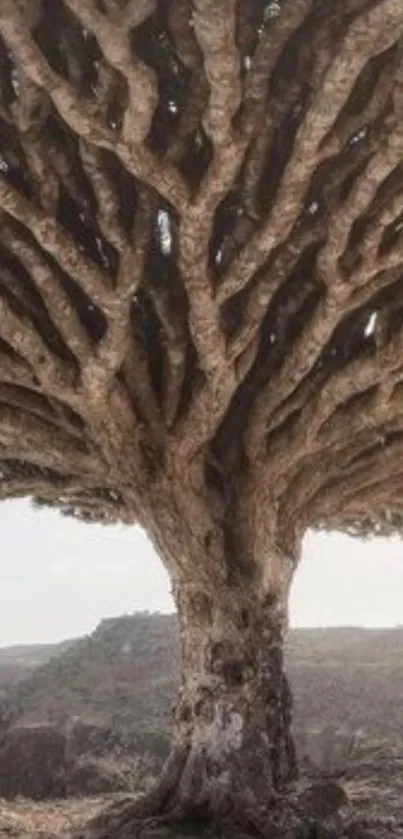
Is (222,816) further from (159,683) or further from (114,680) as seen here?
(114,680)

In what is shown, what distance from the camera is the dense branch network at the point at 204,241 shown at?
18.2 feet

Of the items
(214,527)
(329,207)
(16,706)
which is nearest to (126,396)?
(214,527)

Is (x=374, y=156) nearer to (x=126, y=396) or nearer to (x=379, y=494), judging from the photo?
(x=126, y=396)

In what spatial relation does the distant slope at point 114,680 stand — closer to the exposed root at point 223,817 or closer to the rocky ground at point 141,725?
the rocky ground at point 141,725

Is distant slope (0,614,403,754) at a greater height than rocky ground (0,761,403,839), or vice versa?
distant slope (0,614,403,754)

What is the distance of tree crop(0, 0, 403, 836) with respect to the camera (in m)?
5.60

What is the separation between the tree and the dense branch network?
2 centimetres

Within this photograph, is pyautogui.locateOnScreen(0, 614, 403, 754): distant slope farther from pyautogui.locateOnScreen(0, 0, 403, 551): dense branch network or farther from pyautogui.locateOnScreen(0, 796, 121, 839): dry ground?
pyautogui.locateOnScreen(0, 0, 403, 551): dense branch network

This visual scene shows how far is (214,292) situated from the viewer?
21.8 feet

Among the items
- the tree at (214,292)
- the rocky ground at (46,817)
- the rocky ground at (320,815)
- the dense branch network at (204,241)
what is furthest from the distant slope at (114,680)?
the dense branch network at (204,241)

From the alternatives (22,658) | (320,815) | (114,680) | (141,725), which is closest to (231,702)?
(320,815)

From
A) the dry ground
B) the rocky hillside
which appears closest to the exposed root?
the dry ground

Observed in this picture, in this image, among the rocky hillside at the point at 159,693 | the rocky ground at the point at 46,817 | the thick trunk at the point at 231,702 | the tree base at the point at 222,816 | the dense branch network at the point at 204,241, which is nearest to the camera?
the dense branch network at the point at 204,241

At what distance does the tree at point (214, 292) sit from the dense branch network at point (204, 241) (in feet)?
0.06
